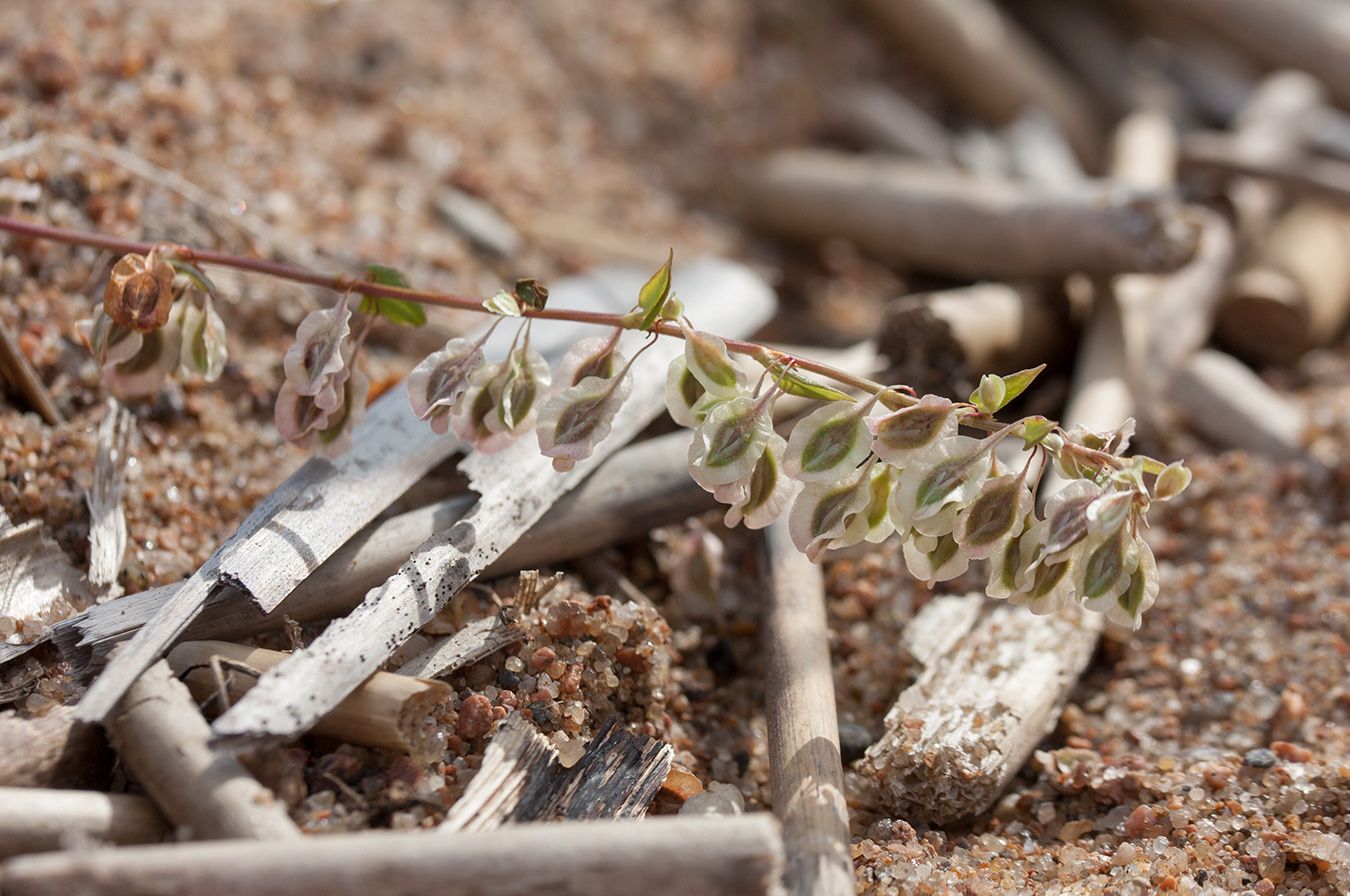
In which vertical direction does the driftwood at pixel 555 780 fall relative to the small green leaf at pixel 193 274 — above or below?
below

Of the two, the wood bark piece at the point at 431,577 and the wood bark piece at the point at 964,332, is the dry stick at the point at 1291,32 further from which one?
the wood bark piece at the point at 431,577

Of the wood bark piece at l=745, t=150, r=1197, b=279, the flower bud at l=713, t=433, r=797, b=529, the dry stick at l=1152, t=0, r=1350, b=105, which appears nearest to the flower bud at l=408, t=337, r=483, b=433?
the flower bud at l=713, t=433, r=797, b=529

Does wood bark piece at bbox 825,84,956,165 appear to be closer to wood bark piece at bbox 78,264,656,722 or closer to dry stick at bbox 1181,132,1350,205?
dry stick at bbox 1181,132,1350,205

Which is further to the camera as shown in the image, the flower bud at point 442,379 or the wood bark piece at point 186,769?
the flower bud at point 442,379

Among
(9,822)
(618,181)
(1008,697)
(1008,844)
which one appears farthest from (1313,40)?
(9,822)

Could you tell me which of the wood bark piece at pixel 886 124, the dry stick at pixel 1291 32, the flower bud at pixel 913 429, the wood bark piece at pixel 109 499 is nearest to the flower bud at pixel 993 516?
the flower bud at pixel 913 429

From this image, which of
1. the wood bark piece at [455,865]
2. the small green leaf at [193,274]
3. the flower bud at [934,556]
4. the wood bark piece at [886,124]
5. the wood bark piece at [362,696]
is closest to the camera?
the wood bark piece at [455,865]

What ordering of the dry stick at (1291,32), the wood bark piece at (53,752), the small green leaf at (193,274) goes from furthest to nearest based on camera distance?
the dry stick at (1291,32), the small green leaf at (193,274), the wood bark piece at (53,752)

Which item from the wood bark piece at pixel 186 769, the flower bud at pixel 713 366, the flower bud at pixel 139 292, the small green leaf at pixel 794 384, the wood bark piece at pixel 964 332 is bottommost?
the wood bark piece at pixel 186 769
